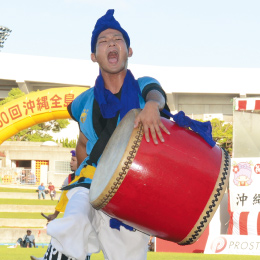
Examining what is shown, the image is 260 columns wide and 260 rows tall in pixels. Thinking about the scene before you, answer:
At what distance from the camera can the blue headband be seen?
11.2 feet

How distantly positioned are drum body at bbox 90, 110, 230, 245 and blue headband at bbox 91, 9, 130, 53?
1.90ft

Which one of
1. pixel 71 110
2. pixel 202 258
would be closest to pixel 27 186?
pixel 202 258

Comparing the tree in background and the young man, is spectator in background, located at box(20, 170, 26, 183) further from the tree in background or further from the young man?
the young man

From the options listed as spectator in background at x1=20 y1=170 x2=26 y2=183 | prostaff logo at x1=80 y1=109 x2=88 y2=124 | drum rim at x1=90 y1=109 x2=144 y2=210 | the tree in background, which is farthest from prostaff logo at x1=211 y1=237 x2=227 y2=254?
the tree in background

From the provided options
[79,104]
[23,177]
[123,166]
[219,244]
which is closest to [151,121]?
[123,166]

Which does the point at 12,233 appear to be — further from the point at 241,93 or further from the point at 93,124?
the point at 241,93

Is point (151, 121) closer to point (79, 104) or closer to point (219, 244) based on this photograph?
point (79, 104)

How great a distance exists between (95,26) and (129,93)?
44 centimetres

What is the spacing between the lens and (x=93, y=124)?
3.40 m

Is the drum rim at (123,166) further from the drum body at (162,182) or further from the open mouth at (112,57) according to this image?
the open mouth at (112,57)

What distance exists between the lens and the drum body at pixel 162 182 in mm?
2957

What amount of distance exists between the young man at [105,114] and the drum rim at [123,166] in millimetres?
116

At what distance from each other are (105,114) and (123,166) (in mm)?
486

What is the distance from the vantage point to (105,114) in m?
3.36
